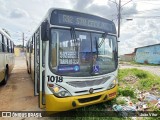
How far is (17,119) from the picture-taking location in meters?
6.16

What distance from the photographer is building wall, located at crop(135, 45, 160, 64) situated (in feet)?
123

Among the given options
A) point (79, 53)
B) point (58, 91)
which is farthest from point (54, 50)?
point (58, 91)

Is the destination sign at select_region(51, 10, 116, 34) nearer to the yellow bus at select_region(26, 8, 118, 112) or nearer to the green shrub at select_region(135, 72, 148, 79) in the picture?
the yellow bus at select_region(26, 8, 118, 112)

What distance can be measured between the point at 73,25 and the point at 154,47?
116 feet

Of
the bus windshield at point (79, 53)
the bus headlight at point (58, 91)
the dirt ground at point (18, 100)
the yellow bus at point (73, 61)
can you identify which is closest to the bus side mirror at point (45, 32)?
the yellow bus at point (73, 61)

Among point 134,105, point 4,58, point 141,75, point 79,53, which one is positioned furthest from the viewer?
point 141,75

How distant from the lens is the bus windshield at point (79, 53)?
5289mm

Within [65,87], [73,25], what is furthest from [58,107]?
[73,25]

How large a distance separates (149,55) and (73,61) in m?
36.7

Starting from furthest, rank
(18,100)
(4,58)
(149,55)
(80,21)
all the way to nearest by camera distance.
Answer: (149,55)
(4,58)
(18,100)
(80,21)

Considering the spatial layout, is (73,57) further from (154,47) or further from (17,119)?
(154,47)

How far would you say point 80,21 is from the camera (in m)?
5.82

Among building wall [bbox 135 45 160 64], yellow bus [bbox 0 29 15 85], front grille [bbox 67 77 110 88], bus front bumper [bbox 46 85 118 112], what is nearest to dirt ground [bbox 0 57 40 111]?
yellow bus [bbox 0 29 15 85]

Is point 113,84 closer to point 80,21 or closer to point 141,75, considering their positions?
point 80,21
